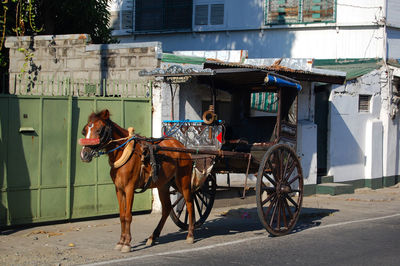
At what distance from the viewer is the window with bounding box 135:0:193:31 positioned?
22.4m

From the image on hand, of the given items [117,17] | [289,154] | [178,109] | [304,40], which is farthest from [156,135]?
[117,17]

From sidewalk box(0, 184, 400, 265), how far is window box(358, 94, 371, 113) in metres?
4.23

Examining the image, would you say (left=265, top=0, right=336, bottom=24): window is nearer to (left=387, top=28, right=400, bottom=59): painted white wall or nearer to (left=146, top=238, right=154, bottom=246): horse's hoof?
(left=387, top=28, right=400, bottom=59): painted white wall

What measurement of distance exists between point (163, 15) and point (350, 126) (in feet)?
29.8

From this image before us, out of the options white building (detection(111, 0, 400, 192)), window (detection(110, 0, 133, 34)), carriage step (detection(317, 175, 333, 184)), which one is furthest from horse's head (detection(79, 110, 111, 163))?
window (detection(110, 0, 133, 34))

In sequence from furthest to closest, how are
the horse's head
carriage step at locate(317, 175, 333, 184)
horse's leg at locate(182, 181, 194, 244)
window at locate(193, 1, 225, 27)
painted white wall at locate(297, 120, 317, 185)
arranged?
1. window at locate(193, 1, 225, 27)
2. carriage step at locate(317, 175, 333, 184)
3. painted white wall at locate(297, 120, 317, 185)
4. horse's leg at locate(182, 181, 194, 244)
5. the horse's head

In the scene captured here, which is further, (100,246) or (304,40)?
(304,40)

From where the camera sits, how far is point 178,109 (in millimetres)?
12289

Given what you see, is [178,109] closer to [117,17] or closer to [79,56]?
[79,56]

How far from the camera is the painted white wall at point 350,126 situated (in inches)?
680

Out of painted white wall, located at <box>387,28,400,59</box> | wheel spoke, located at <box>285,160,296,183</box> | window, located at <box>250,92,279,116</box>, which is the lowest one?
wheel spoke, located at <box>285,160,296,183</box>

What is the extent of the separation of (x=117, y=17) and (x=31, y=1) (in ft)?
28.2

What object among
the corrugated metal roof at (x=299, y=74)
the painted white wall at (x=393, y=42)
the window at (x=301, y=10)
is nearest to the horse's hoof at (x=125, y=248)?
the corrugated metal roof at (x=299, y=74)

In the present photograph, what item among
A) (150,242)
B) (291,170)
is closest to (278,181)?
(291,170)
